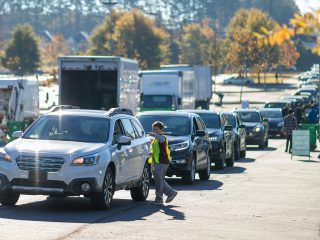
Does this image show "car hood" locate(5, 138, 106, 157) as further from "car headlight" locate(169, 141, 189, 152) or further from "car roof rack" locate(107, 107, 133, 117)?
"car headlight" locate(169, 141, 189, 152)

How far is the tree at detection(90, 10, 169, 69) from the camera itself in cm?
13225

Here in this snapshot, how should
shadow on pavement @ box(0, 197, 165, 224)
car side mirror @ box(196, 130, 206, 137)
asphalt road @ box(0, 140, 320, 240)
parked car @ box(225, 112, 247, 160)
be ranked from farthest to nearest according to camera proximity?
1. parked car @ box(225, 112, 247, 160)
2. car side mirror @ box(196, 130, 206, 137)
3. shadow on pavement @ box(0, 197, 165, 224)
4. asphalt road @ box(0, 140, 320, 240)

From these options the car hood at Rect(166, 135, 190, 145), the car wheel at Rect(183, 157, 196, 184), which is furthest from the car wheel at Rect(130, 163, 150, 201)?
the car hood at Rect(166, 135, 190, 145)

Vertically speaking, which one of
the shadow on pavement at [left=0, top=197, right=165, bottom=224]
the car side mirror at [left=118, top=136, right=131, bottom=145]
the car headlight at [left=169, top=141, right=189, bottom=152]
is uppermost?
the car side mirror at [left=118, top=136, right=131, bottom=145]

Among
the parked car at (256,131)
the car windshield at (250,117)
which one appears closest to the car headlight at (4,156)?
the parked car at (256,131)

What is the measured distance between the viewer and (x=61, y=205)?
18016mm

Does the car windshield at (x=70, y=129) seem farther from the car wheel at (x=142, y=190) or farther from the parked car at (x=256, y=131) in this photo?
the parked car at (x=256, y=131)

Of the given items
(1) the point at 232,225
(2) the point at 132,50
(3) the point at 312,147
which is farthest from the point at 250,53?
(1) the point at 232,225

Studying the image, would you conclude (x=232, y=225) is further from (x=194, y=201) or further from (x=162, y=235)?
(x=194, y=201)

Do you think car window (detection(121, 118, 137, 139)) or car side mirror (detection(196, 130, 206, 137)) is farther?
car side mirror (detection(196, 130, 206, 137))

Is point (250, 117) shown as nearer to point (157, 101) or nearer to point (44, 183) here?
point (157, 101)

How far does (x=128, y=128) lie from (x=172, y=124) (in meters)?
5.87

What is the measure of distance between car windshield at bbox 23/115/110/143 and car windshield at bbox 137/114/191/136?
6320mm

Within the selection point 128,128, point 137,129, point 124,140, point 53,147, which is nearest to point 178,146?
point 137,129
